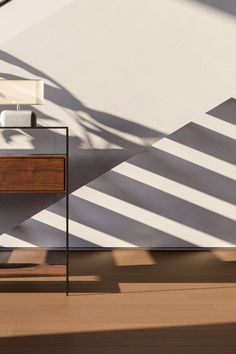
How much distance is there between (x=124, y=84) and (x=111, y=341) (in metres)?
2.91

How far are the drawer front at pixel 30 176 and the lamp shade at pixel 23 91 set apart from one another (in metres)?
0.65

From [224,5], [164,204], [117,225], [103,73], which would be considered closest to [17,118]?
[103,73]

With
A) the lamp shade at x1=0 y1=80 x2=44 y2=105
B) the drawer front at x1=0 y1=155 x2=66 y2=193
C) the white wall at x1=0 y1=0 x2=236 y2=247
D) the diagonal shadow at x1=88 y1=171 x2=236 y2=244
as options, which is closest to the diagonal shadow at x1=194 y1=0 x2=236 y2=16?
the white wall at x1=0 y1=0 x2=236 y2=247

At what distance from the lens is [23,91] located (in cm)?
366

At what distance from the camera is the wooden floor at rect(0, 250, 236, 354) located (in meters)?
2.34

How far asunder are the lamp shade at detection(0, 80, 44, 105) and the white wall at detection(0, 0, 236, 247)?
110 cm

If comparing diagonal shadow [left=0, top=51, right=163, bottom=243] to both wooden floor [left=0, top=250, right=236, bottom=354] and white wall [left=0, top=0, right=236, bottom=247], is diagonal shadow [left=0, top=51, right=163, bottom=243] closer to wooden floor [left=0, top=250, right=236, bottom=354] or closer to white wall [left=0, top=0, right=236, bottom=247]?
white wall [left=0, top=0, right=236, bottom=247]

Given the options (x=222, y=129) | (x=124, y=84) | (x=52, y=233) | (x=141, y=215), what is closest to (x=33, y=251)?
(x=52, y=233)

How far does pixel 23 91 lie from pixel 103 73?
128 centimetres

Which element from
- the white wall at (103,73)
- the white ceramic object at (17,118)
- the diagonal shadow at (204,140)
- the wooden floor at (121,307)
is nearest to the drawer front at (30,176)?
the white ceramic object at (17,118)

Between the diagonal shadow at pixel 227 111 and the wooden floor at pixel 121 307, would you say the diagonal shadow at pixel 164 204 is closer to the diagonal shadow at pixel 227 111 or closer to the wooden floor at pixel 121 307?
the wooden floor at pixel 121 307

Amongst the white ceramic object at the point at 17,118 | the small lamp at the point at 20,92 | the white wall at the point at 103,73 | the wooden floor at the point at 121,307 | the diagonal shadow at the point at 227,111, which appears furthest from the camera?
the diagonal shadow at the point at 227,111

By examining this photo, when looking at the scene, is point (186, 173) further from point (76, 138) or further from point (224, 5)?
point (224, 5)

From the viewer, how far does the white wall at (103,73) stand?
4.64 metres
